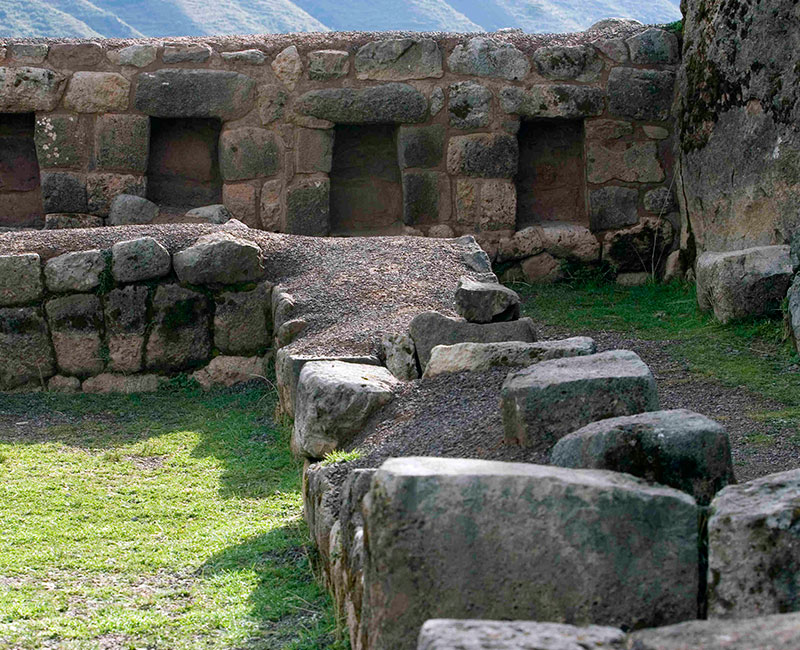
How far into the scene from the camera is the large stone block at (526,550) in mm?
2322

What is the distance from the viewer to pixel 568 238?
9.35 m

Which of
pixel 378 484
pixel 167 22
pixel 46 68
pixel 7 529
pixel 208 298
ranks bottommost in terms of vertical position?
pixel 7 529

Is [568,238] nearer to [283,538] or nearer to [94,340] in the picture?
[94,340]

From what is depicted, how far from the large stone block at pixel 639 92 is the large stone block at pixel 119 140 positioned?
13.6ft

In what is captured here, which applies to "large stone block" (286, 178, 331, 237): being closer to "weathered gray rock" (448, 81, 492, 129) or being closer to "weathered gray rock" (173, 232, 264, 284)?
"weathered gray rock" (448, 81, 492, 129)

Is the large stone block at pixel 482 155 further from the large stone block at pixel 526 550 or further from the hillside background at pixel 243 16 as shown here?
the hillside background at pixel 243 16

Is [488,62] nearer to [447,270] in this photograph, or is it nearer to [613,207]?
[613,207]

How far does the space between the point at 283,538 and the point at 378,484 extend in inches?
76.2

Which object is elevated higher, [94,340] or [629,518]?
[629,518]

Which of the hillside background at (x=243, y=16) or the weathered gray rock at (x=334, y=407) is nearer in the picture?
the weathered gray rock at (x=334, y=407)

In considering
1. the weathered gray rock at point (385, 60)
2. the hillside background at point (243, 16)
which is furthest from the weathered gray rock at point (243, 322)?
the hillside background at point (243, 16)

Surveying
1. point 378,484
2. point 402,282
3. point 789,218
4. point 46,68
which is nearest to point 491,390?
point 378,484

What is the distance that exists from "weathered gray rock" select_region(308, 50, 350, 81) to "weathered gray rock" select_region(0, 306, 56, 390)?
3607mm

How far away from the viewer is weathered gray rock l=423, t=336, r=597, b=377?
4.35 m
